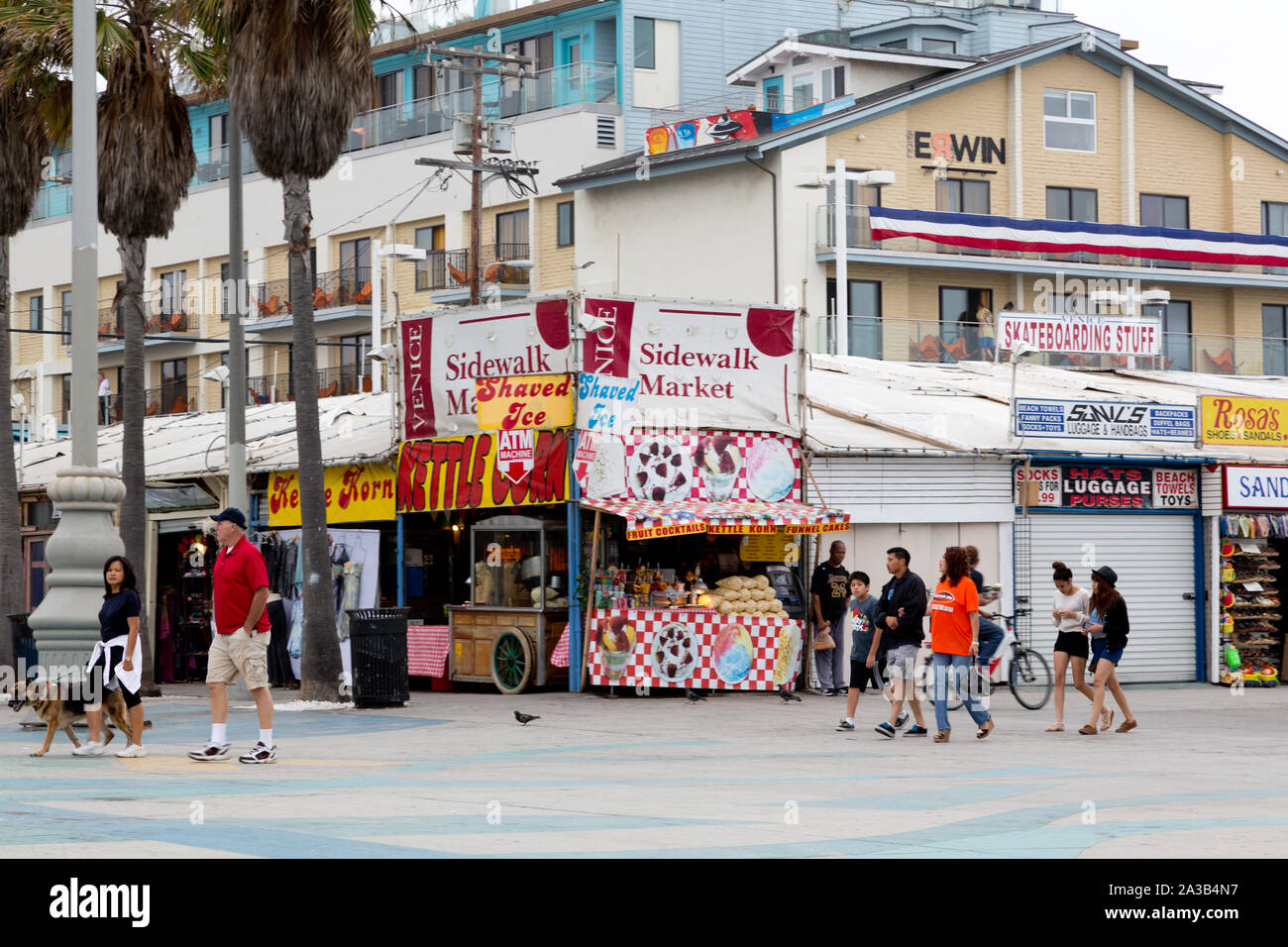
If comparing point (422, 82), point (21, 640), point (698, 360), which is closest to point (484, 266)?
point (422, 82)

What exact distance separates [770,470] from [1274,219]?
104 feet

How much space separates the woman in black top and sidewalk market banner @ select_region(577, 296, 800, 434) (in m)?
8.75

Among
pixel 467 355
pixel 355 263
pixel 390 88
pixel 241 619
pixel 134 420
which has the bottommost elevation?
pixel 241 619

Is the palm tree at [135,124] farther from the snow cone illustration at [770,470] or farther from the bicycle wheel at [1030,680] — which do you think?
the bicycle wheel at [1030,680]

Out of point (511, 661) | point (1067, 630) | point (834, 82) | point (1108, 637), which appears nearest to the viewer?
point (1108, 637)

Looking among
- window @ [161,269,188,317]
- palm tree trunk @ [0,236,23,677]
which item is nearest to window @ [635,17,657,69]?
window @ [161,269,188,317]

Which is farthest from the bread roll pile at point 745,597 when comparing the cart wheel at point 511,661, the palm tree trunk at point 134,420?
the palm tree trunk at point 134,420

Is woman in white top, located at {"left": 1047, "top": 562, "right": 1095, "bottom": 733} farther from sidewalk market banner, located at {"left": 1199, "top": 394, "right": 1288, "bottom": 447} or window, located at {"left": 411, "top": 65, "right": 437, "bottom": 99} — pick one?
window, located at {"left": 411, "top": 65, "right": 437, "bottom": 99}

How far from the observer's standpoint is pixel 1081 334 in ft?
100.0

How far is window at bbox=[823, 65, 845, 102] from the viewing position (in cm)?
4984

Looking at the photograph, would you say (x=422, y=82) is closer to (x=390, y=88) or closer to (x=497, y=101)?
(x=390, y=88)

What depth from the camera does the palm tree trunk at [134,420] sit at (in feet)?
79.0

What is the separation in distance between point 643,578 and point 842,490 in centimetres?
352

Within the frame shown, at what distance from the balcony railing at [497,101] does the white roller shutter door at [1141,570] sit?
27.7 meters
